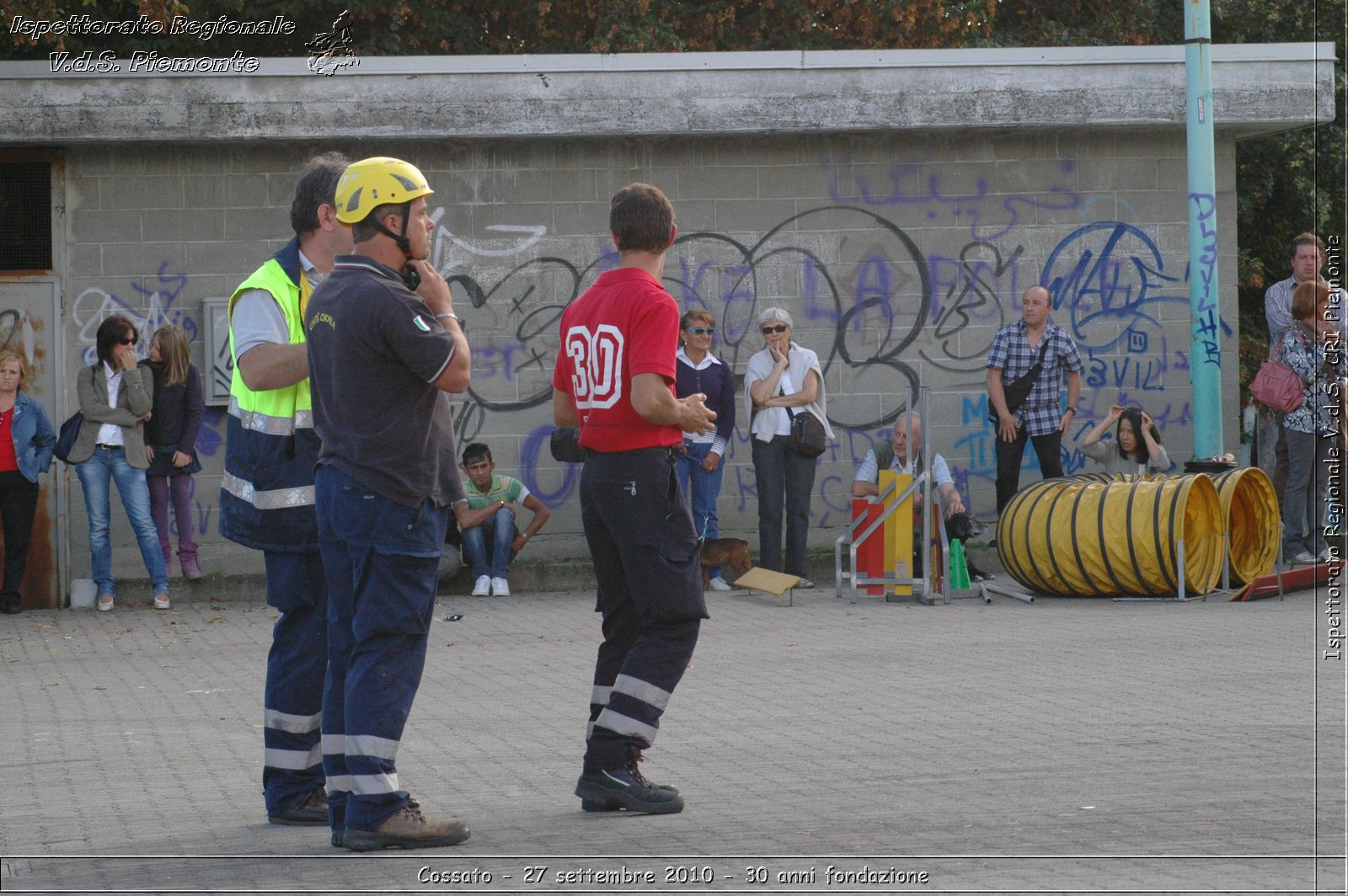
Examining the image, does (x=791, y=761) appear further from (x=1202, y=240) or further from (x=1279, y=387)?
(x=1202, y=240)

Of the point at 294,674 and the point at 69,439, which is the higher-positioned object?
the point at 69,439

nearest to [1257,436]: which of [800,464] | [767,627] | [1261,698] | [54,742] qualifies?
[800,464]

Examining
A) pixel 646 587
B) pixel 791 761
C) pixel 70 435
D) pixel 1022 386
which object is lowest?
pixel 791 761

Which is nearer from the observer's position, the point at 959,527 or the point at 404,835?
the point at 404,835

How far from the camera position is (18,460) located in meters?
12.0

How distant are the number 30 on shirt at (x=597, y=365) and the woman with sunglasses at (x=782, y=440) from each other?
22.7 feet

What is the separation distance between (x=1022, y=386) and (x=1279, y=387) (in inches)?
75.4

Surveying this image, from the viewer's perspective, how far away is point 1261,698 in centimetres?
718

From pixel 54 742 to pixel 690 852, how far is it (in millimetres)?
3735

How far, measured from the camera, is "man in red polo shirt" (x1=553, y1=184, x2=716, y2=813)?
209 inches

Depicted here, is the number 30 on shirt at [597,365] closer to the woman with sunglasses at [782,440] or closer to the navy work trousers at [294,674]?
the navy work trousers at [294,674]

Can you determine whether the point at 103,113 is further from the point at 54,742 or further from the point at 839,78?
the point at 54,742

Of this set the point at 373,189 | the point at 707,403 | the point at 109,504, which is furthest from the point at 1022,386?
the point at 373,189

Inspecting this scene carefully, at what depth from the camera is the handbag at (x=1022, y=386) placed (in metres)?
12.5
